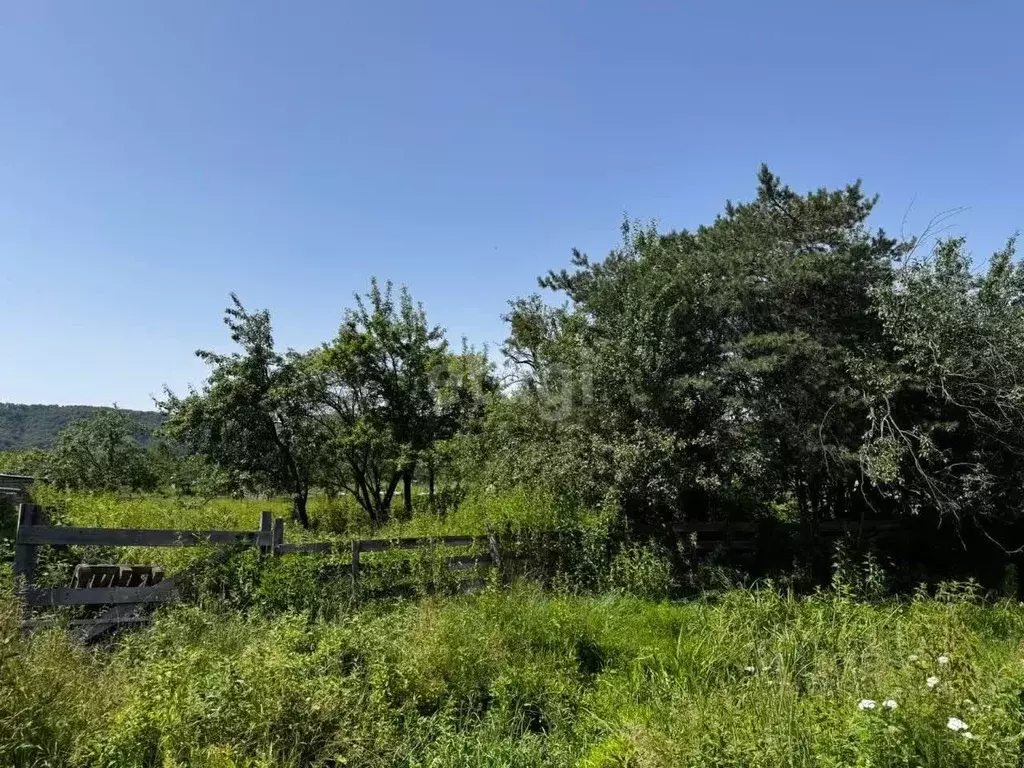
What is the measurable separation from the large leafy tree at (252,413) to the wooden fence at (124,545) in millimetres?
10165

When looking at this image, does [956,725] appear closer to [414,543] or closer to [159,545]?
[414,543]

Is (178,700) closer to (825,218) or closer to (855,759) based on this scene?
(855,759)

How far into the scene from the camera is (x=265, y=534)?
8.19m

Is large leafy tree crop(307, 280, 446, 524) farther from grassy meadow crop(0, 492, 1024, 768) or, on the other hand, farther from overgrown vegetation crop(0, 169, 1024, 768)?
grassy meadow crop(0, 492, 1024, 768)

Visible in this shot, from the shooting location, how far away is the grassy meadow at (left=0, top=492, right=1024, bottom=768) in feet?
12.0

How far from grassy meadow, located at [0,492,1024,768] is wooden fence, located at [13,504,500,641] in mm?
371

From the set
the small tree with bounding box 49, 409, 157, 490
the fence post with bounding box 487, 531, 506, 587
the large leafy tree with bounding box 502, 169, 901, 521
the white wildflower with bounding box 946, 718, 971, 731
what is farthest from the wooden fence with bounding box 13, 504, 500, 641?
the small tree with bounding box 49, 409, 157, 490

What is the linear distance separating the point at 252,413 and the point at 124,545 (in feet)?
38.0

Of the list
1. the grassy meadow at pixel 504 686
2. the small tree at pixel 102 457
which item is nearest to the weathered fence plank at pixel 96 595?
the grassy meadow at pixel 504 686

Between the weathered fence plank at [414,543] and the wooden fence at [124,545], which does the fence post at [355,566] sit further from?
the weathered fence plank at [414,543]

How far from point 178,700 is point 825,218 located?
483 inches

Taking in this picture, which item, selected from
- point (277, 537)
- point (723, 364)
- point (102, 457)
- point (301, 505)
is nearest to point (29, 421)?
point (102, 457)

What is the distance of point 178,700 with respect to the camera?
13.5ft

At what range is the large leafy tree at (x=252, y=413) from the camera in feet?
58.9
